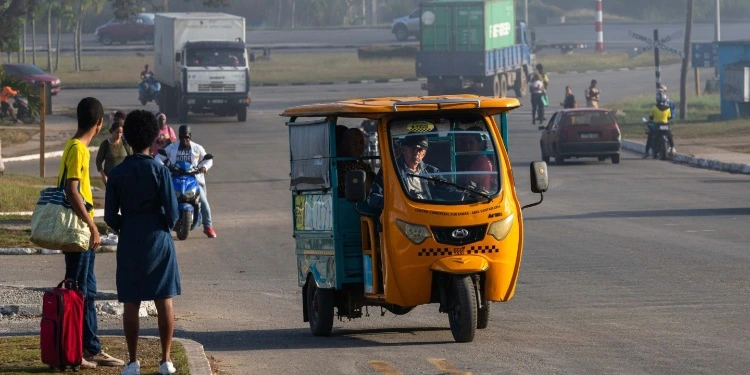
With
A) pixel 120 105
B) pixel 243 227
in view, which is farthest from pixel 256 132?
pixel 243 227

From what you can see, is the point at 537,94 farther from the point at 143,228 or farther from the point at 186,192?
the point at 143,228

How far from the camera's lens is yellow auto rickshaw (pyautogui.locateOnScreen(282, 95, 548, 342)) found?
35.0 ft

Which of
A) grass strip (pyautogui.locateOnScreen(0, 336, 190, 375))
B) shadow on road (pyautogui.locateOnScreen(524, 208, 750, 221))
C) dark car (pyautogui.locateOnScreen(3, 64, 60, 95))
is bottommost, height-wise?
shadow on road (pyautogui.locateOnScreen(524, 208, 750, 221))

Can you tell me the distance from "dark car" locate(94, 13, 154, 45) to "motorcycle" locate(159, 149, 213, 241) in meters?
69.4

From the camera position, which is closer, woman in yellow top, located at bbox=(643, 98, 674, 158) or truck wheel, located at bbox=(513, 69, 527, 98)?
woman in yellow top, located at bbox=(643, 98, 674, 158)

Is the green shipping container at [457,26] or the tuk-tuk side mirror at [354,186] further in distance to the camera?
the green shipping container at [457,26]

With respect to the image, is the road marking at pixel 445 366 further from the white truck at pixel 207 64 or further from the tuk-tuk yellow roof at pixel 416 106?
the white truck at pixel 207 64

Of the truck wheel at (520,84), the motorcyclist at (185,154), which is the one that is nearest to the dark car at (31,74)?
the truck wheel at (520,84)

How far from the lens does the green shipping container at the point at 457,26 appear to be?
5341 cm

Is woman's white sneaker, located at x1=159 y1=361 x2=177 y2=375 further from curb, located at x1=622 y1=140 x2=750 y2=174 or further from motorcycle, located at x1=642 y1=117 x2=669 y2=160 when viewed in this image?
motorcycle, located at x1=642 y1=117 x2=669 y2=160

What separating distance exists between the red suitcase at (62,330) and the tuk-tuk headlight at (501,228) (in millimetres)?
3298

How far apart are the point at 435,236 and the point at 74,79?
→ 5754 cm

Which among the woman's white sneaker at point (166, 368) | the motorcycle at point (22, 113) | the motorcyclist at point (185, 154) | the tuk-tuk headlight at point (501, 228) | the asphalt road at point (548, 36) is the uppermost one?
the asphalt road at point (548, 36)

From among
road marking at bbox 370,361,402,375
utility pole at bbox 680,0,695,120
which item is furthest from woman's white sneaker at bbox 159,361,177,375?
utility pole at bbox 680,0,695,120
